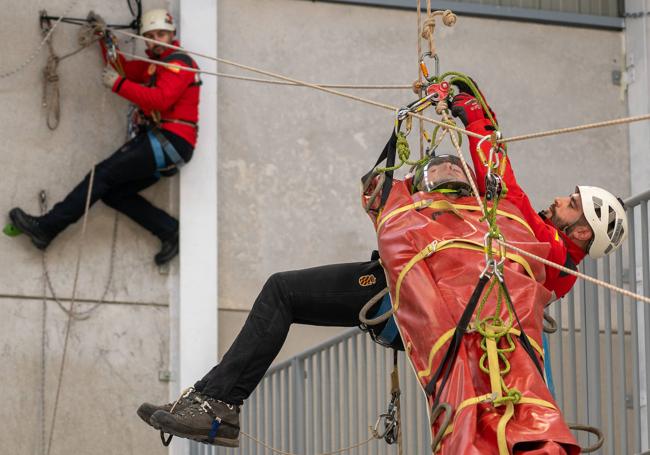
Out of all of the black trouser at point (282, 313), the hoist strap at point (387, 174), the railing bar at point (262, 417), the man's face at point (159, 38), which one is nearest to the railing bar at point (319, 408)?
the railing bar at point (262, 417)

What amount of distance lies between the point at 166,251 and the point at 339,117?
169 cm

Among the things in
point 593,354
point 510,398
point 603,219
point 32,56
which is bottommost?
point 510,398

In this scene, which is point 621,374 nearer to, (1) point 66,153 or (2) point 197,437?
(2) point 197,437

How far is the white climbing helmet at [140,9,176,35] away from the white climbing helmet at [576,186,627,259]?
4.63 meters

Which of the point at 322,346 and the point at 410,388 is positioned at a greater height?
the point at 322,346

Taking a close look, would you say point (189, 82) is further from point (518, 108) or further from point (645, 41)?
point (645, 41)

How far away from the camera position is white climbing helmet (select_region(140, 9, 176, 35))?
32.6ft

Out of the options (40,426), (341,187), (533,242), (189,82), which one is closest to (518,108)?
(341,187)

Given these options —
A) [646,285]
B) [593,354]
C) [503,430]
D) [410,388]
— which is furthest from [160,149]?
[503,430]

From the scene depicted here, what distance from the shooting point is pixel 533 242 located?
5.55m

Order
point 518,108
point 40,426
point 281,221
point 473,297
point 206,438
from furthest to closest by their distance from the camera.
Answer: point 518,108, point 281,221, point 40,426, point 206,438, point 473,297

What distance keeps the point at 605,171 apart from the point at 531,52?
109 centimetres

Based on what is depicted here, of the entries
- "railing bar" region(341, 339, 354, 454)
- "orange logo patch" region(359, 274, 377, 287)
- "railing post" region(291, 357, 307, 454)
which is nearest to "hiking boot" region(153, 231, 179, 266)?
"railing post" region(291, 357, 307, 454)

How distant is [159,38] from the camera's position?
9.95m
